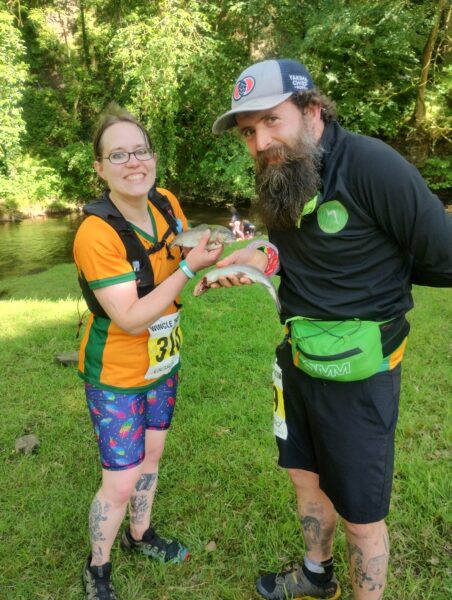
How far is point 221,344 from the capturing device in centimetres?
532

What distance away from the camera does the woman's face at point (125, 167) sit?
215cm

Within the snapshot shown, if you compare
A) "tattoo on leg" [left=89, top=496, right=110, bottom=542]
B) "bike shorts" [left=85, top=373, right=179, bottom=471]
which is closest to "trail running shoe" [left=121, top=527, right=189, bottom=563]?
"tattoo on leg" [left=89, top=496, right=110, bottom=542]

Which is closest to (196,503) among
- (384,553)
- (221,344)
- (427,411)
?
(384,553)

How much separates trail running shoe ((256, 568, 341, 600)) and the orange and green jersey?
1264mm

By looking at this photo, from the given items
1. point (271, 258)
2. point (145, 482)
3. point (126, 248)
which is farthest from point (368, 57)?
point (145, 482)

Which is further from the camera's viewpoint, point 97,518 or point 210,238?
point 97,518

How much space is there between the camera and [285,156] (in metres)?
1.88

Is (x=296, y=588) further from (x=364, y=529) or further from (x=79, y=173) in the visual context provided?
(x=79, y=173)

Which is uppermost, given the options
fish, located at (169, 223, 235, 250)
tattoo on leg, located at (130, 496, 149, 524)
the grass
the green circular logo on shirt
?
the green circular logo on shirt

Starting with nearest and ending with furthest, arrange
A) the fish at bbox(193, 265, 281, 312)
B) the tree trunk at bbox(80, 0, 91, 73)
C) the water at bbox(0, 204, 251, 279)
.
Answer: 1. the fish at bbox(193, 265, 281, 312)
2. the water at bbox(0, 204, 251, 279)
3. the tree trunk at bbox(80, 0, 91, 73)

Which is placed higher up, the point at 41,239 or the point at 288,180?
the point at 288,180

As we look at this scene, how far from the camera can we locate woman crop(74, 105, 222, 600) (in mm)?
2023

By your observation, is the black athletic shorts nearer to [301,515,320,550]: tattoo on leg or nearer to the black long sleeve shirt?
the black long sleeve shirt

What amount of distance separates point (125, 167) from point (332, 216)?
39.4 inches
